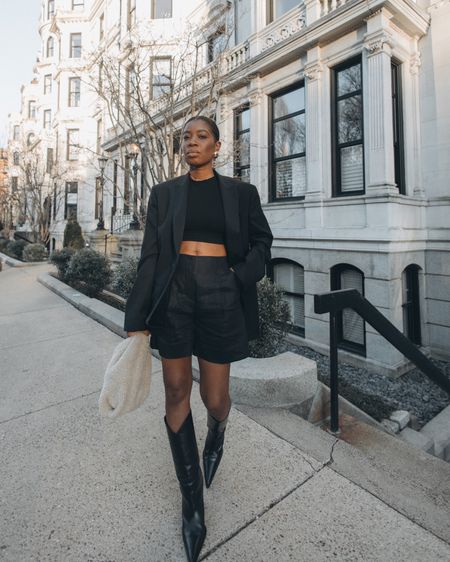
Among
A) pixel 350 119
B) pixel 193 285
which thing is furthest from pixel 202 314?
pixel 350 119

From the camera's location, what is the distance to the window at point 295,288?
372 inches

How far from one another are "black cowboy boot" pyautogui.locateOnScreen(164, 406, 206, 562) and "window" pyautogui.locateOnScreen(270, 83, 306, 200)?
28.1 feet

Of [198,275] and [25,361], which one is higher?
[198,275]

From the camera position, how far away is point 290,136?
980cm

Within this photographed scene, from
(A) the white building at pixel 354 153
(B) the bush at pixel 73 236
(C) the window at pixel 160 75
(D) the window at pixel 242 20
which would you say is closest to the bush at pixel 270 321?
(A) the white building at pixel 354 153

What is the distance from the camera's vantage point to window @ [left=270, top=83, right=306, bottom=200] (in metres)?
9.50

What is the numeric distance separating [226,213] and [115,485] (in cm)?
183

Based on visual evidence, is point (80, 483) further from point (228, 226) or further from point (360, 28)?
point (360, 28)

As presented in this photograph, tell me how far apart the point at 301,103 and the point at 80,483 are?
1016cm

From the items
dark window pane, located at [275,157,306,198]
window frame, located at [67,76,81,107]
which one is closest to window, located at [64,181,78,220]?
window frame, located at [67,76,81,107]

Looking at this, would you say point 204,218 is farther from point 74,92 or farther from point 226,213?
point 74,92

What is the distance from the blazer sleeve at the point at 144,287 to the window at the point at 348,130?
740 cm

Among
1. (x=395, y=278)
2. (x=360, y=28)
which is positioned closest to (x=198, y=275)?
(x=395, y=278)

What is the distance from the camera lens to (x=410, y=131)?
812 cm
